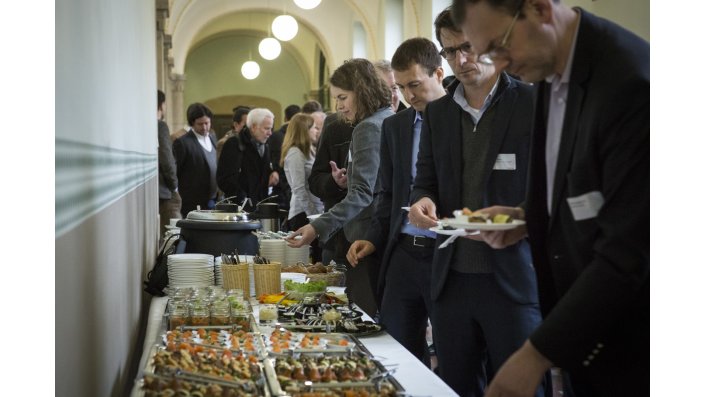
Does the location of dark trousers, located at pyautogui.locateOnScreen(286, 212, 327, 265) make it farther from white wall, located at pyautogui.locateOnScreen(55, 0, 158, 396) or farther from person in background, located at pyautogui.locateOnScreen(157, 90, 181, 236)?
white wall, located at pyautogui.locateOnScreen(55, 0, 158, 396)

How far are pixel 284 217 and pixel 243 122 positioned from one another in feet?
7.22

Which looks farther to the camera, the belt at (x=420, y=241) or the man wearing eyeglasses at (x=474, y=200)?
the belt at (x=420, y=241)

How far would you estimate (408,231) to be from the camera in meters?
3.34

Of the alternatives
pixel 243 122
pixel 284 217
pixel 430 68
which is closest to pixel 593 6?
pixel 284 217

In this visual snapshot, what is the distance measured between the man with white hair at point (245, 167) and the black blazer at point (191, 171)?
230mm

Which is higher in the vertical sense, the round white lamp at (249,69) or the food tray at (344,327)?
the round white lamp at (249,69)

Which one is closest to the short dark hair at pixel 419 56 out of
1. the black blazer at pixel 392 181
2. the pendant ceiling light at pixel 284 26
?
the black blazer at pixel 392 181

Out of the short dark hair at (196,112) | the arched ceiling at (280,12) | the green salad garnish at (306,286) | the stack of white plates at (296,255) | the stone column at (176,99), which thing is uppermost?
the arched ceiling at (280,12)

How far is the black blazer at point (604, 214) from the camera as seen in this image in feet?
5.12

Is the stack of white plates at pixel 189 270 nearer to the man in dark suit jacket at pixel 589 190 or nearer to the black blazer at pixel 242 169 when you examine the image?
the man in dark suit jacket at pixel 589 190

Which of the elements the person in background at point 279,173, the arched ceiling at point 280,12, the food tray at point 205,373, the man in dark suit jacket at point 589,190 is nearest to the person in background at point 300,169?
the person in background at point 279,173

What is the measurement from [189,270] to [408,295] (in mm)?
974

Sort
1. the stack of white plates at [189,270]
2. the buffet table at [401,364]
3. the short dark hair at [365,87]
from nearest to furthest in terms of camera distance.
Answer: the buffet table at [401,364], the stack of white plates at [189,270], the short dark hair at [365,87]

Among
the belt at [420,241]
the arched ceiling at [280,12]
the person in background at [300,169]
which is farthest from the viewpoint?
the arched ceiling at [280,12]
